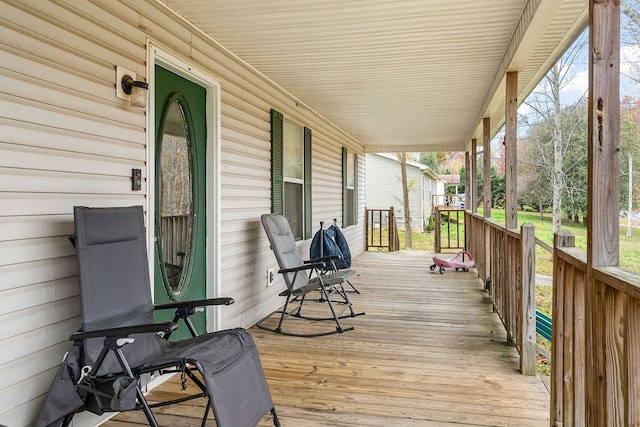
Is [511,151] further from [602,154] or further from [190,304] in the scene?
[190,304]

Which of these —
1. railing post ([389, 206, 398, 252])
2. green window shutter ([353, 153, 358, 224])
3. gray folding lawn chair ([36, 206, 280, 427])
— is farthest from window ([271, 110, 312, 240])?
railing post ([389, 206, 398, 252])

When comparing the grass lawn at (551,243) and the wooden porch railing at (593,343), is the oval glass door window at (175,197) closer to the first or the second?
the wooden porch railing at (593,343)

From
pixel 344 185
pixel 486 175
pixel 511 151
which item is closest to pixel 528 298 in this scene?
pixel 511 151

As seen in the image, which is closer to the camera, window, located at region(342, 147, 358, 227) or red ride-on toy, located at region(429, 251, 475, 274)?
red ride-on toy, located at region(429, 251, 475, 274)

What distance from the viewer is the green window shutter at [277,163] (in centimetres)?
500

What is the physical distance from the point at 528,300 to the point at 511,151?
148 cm

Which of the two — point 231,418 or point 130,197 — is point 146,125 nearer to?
point 130,197

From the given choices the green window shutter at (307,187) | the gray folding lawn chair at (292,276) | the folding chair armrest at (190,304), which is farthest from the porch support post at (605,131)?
the green window shutter at (307,187)

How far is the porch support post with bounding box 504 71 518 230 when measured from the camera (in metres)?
3.99

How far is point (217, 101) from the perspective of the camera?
372cm

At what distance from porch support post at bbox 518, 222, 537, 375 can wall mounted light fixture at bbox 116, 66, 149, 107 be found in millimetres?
2665

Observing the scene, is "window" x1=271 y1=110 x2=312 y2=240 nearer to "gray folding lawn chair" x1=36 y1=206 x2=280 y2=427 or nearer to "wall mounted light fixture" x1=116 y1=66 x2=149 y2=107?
"wall mounted light fixture" x1=116 y1=66 x2=149 y2=107

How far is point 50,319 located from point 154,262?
0.88 meters

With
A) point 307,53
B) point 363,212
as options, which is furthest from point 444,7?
point 363,212
